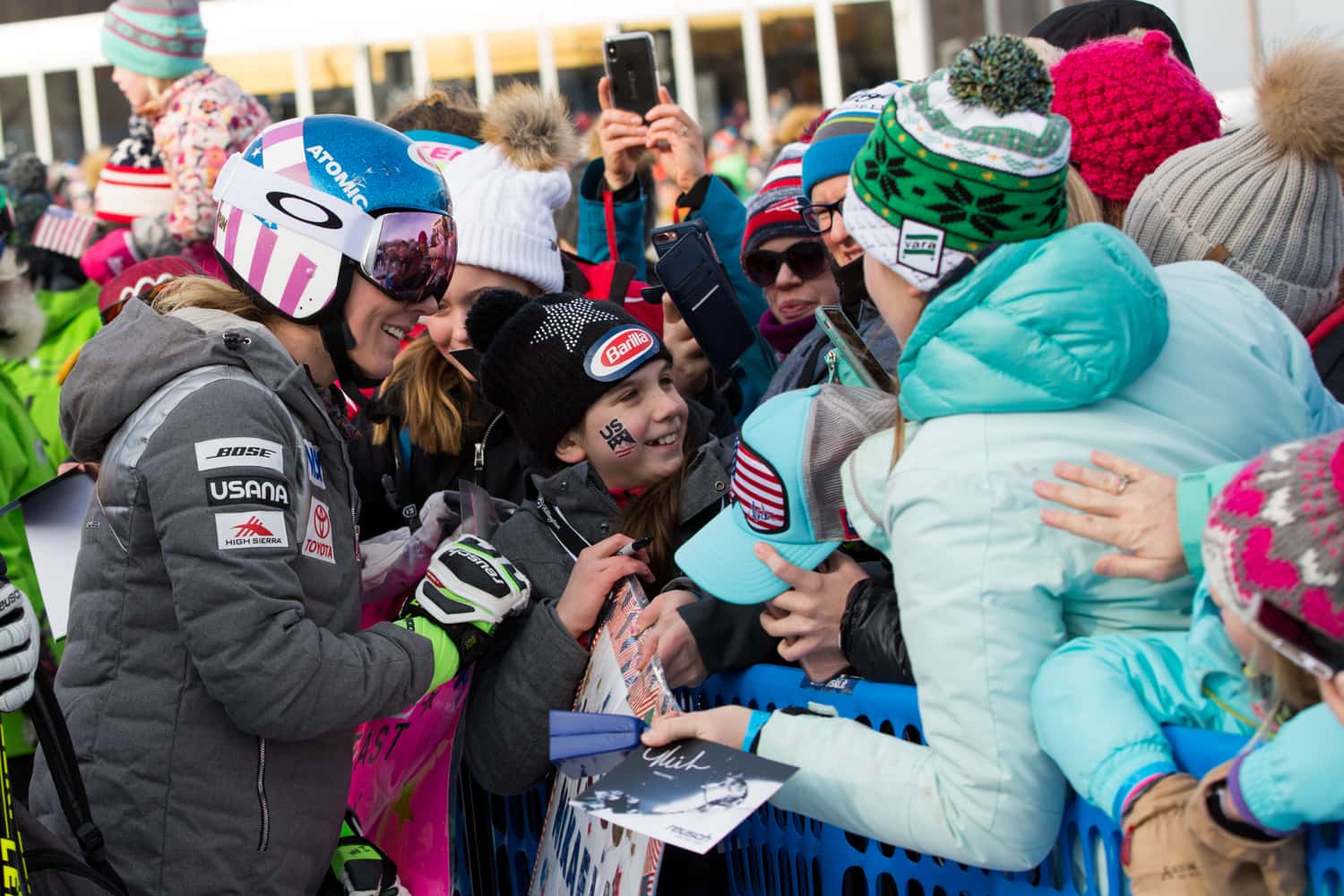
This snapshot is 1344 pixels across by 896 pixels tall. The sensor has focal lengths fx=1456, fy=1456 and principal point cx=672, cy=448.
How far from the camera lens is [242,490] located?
261cm

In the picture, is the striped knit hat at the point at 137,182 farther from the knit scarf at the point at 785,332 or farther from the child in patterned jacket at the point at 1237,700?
the child in patterned jacket at the point at 1237,700

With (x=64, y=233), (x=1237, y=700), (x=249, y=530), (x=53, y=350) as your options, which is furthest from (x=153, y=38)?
(x=1237, y=700)

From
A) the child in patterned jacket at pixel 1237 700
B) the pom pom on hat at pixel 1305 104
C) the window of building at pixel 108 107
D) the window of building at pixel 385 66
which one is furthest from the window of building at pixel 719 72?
the child in patterned jacket at pixel 1237 700

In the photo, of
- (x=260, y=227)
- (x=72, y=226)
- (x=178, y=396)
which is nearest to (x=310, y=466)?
(x=178, y=396)

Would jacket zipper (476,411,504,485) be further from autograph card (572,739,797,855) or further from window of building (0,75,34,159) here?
window of building (0,75,34,159)

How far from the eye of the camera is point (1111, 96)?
2.90 m

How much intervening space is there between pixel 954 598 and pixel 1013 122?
2.38 ft

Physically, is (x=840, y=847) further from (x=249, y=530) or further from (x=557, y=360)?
(x=557, y=360)

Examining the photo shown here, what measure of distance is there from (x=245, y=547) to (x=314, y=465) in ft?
1.03

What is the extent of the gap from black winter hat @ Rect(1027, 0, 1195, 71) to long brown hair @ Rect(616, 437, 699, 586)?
1.81 m

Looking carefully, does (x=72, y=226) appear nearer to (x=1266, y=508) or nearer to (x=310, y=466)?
(x=310, y=466)

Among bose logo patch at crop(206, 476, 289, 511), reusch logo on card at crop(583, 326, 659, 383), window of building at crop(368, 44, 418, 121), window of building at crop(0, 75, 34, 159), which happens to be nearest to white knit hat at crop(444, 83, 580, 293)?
reusch logo on card at crop(583, 326, 659, 383)

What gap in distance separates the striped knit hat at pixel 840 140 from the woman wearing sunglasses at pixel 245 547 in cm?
96

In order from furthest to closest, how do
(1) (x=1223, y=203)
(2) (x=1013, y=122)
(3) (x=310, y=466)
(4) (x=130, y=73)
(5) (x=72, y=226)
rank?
(5) (x=72, y=226) → (4) (x=130, y=73) → (3) (x=310, y=466) → (1) (x=1223, y=203) → (2) (x=1013, y=122)
